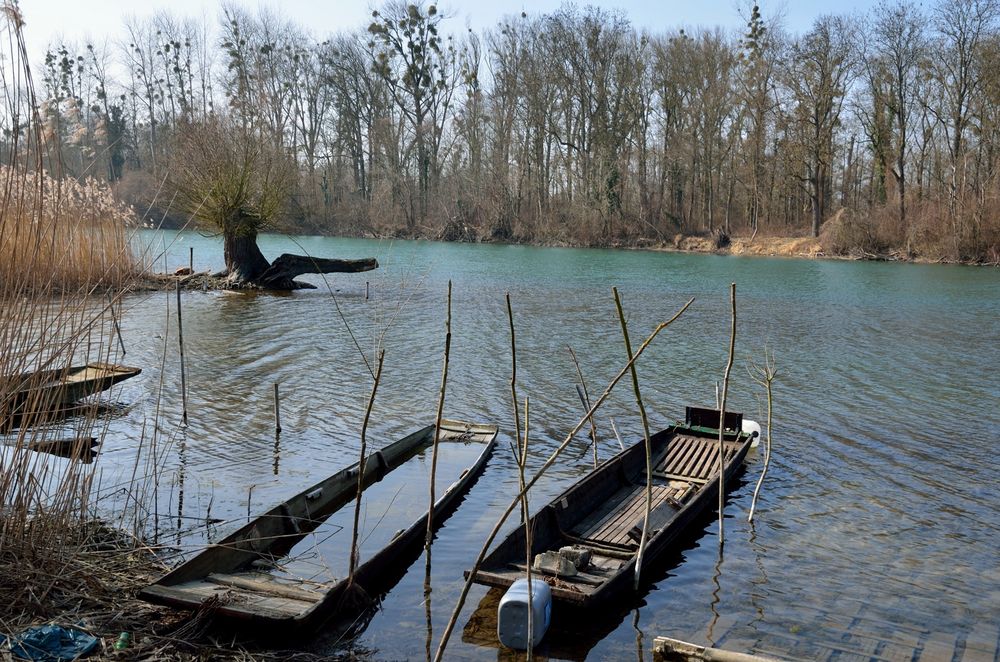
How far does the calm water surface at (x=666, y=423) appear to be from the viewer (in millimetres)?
6449

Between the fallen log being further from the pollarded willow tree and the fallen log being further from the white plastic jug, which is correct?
the white plastic jug

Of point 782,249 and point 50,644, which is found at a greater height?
point 782,249

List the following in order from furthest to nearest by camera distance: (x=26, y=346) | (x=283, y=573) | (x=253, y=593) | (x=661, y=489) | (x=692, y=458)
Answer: (x=692, y=458)
(x=661, y=489)
(x=283, y=573)
(x=253, y=593)
(x=26, y=346)

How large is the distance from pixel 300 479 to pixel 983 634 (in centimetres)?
653

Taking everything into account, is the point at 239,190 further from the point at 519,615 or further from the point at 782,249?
the point at 782,249

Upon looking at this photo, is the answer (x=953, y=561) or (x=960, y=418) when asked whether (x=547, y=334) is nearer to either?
(x=960, y=418)

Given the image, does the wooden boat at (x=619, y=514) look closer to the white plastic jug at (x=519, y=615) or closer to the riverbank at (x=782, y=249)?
the white plastic jug at (x=519, y=615)

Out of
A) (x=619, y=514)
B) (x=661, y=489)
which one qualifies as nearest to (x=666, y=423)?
(x=661, y=489)

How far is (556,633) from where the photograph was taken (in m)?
6.05

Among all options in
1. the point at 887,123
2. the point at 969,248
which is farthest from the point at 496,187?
A: the point at 969,248

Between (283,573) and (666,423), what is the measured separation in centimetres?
697

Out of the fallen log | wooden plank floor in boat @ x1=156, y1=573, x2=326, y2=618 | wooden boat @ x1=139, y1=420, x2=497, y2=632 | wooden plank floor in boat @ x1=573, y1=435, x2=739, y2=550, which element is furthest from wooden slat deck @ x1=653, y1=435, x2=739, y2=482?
the fallen log

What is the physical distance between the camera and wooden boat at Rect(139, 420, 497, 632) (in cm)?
531

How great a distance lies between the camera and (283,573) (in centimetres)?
651
